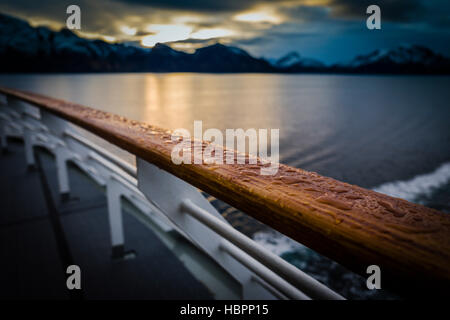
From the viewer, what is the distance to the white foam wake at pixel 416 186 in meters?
4.46

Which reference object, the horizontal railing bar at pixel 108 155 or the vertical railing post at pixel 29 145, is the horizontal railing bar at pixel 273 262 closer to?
the horizontal railing bar at pixel 108 155

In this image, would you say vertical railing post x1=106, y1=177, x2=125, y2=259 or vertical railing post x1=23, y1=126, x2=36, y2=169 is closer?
vertical railing post x1=106, y1=177, x2=125, y2=259

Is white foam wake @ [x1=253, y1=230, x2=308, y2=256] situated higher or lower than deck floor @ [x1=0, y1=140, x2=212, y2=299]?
lower

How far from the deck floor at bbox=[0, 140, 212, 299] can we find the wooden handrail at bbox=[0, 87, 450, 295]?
115cm

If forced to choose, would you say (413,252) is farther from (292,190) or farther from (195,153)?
(195,153)

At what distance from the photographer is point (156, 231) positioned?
188cm

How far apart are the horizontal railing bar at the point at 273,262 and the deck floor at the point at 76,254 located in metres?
0.85

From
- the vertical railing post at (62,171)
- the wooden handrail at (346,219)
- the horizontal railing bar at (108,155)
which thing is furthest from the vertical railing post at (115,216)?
the wooden handrail at (346,219)

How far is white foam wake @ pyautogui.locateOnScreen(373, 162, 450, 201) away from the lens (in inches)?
175

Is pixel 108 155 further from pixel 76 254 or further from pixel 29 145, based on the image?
pixel 29 145

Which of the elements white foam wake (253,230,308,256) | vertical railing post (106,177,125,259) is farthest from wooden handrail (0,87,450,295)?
white foam wake (253,230,308,256)

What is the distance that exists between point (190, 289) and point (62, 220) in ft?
3.89

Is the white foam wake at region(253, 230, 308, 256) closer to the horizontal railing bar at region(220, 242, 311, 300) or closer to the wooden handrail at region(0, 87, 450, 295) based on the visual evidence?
the horizontal railing bar at region(220, 242, 311, 300)

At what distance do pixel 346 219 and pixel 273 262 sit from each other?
385 millimetres
